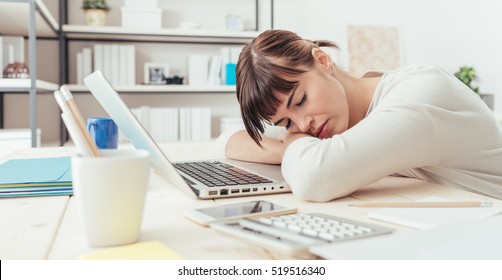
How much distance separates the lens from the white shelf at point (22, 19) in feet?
7.97

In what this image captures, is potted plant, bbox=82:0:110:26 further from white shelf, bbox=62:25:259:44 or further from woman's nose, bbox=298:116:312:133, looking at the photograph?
woman's nose, bbox=298:116:312:133

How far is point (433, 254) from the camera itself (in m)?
0.48

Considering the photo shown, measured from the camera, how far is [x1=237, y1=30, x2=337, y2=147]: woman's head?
3.52 ft

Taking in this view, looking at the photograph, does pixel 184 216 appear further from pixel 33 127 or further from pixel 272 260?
pixel 33 127

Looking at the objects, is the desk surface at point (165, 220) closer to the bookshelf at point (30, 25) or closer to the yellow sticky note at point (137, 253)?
the yellow sticky note at point (137, 253)

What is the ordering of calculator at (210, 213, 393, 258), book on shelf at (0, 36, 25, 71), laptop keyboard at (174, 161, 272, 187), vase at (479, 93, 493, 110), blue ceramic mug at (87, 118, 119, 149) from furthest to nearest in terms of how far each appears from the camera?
vase at (479, 93, 493, 110), book on shelf at (0, 36, 25, 71), blue ceramic mug at (87, 118, 119, 149), laptop keyboard at (174, 161, 272, 187), calculator at (210, 213, 393, 258)

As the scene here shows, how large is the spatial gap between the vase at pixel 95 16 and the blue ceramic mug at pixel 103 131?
1.92 m

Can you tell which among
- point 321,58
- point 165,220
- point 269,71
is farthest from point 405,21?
point 165,220

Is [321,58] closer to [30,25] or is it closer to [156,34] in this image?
[30,25]

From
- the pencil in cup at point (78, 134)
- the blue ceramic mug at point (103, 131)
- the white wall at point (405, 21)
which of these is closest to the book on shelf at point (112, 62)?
the white wall at point (405, 21)

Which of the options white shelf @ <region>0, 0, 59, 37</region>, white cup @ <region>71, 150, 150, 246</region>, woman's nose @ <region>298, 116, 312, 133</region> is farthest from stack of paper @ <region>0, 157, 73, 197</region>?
white shelf @ <region>0, 0, 59, 37</region>

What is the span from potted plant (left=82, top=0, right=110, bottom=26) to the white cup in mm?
2651

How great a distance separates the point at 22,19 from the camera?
2.67 m

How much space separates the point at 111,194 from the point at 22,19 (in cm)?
245
